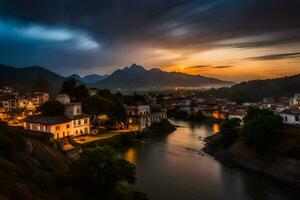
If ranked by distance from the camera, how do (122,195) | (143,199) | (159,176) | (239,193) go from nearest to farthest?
(122,195) → (143,199) → (239,193) → (159,176)

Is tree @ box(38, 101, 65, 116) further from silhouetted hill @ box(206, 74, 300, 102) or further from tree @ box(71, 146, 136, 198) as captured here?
silhouetted hill @ box(206, 74, 300, 102)

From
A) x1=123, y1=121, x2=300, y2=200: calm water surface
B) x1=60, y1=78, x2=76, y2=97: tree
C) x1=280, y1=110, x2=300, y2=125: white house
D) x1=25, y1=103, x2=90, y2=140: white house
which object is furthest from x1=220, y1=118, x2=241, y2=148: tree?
x1=60, y1=78, x2=76, y2=97: tree

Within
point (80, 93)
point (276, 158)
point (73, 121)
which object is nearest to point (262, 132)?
point (276, 158)

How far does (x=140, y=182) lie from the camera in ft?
84.3

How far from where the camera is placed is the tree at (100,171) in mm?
15858

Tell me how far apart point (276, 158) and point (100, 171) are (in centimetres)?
1931

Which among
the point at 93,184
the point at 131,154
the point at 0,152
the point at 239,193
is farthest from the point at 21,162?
the point at 131,154

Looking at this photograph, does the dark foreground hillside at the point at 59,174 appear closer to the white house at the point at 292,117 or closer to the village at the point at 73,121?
the village at the point at 73,121

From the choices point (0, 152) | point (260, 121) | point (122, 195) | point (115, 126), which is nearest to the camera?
point (0, 152)

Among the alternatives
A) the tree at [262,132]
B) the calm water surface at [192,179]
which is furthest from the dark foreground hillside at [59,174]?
the tree at [262,132]

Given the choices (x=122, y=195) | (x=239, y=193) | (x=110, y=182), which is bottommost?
(x=239, y=193)

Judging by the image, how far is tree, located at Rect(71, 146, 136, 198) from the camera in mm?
15858

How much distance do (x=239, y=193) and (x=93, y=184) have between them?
13.0m

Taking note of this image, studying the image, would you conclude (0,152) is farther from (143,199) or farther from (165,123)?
(165,123)
